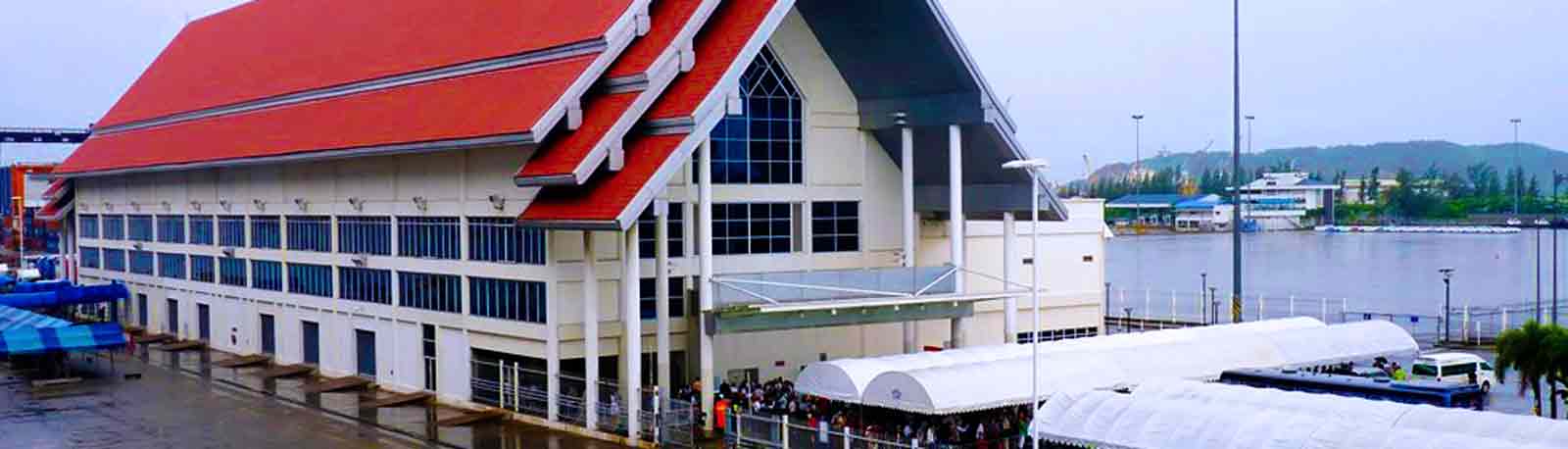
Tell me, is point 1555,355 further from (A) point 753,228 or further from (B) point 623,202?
(B) point 623,202

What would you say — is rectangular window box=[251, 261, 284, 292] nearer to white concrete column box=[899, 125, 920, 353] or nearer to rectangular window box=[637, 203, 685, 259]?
rectangular window box=[637, 203, 685, 259]

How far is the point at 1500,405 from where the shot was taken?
39.8 meters

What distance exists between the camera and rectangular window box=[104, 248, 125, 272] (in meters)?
67.4

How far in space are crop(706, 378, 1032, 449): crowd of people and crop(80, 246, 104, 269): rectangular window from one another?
146 feet

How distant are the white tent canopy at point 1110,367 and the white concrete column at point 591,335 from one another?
670cm

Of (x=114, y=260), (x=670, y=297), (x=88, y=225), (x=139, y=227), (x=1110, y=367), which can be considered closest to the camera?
(x=1110, y=367)

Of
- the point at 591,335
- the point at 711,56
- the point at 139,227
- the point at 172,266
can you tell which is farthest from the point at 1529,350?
the point at 139,227

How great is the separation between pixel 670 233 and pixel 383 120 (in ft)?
29.5

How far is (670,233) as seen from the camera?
39844mm

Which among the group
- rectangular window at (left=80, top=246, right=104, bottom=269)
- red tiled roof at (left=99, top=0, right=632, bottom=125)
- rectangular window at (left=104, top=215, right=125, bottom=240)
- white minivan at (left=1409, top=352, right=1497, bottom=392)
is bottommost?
white minivan at (left=1409, top=352, right=1497, bottom=392)

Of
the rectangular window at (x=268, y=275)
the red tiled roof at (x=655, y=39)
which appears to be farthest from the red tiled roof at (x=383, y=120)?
the rectangular window at (x=268, y=275)

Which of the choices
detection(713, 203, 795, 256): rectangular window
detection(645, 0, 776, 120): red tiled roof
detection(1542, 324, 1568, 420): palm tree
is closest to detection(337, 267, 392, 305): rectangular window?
detection(713, 203, 795, 256): rectangular window

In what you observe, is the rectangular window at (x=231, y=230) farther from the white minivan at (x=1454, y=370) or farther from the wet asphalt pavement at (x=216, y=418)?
the white minivan at (x=1454, y=370)

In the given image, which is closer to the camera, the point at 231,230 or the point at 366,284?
the point at 366,284
